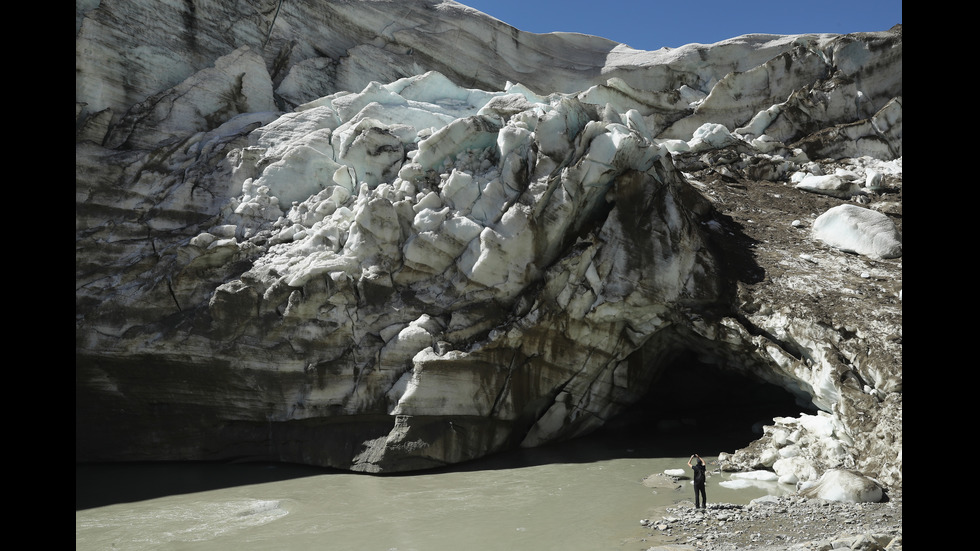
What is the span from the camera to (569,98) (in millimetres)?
12141

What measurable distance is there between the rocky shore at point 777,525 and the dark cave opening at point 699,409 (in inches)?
140

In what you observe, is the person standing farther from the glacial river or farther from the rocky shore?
the glacial river

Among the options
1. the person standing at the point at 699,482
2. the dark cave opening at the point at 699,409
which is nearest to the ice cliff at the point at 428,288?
the dark cave opening at the point at 699,409

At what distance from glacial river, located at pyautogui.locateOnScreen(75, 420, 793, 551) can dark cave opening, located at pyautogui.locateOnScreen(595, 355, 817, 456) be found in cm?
39

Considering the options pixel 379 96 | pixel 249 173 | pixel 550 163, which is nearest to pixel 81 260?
pixel 249 173

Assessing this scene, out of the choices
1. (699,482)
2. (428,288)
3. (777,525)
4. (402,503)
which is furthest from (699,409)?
(402,503)

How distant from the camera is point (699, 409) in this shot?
42.9 feet

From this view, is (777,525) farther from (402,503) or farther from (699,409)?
(699,409)

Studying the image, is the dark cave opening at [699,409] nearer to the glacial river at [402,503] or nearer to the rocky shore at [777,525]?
the glacial river at [402,503]

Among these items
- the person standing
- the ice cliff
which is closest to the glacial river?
the person standing

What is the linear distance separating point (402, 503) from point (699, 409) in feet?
22.1

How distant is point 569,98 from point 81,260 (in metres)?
8.86

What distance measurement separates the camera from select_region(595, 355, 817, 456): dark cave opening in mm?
11578

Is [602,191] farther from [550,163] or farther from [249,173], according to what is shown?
[249,173]
